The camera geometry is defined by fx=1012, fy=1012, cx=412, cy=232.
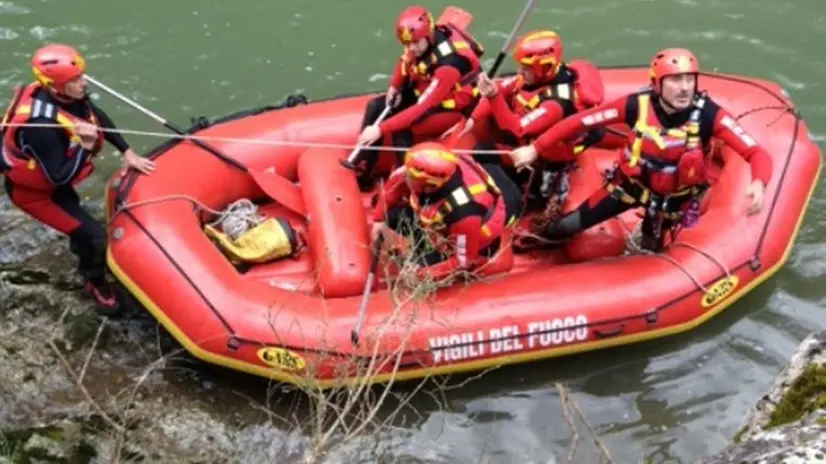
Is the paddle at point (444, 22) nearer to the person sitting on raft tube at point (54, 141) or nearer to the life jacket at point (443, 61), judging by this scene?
the life jacket at point (443, 61)

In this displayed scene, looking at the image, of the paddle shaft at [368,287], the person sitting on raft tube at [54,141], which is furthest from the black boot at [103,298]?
the paddle shaft at [368,287]

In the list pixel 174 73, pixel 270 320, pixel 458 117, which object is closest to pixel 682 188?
pixel 458 117

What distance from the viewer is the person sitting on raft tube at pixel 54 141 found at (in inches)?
204

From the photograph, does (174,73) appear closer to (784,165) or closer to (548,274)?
(548,274)

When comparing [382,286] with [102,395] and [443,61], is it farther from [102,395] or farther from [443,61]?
[102,395]

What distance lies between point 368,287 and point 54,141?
181 centimetres

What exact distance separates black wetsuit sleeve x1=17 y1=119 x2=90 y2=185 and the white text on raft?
2109mm

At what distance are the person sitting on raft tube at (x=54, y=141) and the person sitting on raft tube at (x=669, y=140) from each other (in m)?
2.50

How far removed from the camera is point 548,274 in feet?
18.7

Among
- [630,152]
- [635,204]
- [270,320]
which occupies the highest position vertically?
[630,152]

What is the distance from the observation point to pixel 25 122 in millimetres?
5227

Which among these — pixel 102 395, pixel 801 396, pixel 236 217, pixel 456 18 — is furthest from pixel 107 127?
pixel 801 396

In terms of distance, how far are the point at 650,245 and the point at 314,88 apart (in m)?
3.28

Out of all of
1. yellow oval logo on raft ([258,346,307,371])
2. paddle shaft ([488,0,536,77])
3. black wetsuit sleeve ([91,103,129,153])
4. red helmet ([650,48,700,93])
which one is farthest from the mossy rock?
black wetsuit sleeve ([91,103,129,153])
